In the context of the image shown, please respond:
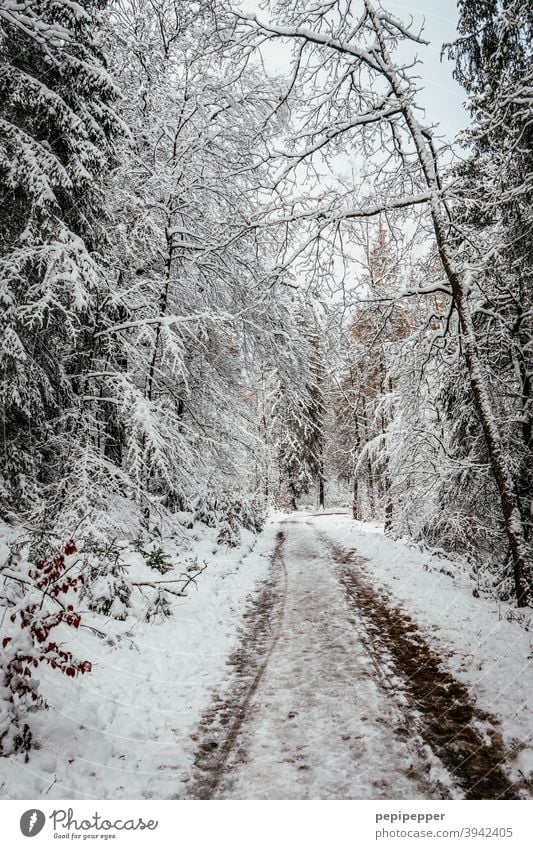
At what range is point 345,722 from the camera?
3.34 meters

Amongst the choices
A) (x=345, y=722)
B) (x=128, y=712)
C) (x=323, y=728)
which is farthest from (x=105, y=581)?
(x=345, y=722)

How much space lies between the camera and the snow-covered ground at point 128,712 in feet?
8.90

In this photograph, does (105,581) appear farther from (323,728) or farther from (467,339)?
(467,339)

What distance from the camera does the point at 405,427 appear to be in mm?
8352

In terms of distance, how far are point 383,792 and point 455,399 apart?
631cm

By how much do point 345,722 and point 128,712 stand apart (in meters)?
1.90

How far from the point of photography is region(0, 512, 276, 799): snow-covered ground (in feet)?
8.90

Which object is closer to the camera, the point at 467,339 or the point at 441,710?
the point at 441,710

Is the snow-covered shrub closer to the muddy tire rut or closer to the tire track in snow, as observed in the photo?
the tire track in snow

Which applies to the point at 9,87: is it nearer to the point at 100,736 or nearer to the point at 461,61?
the point at 461,61

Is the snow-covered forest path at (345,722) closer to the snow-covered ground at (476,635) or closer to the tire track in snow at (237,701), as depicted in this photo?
the tire track in snow at (237,701)

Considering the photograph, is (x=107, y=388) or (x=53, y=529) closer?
(x=53, y=529)

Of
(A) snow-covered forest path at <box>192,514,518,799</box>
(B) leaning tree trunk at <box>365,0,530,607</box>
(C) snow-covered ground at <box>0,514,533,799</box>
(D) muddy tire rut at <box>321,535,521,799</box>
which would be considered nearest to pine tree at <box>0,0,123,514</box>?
(C) snow-covered ground at <box>0,514,533,799</box>
